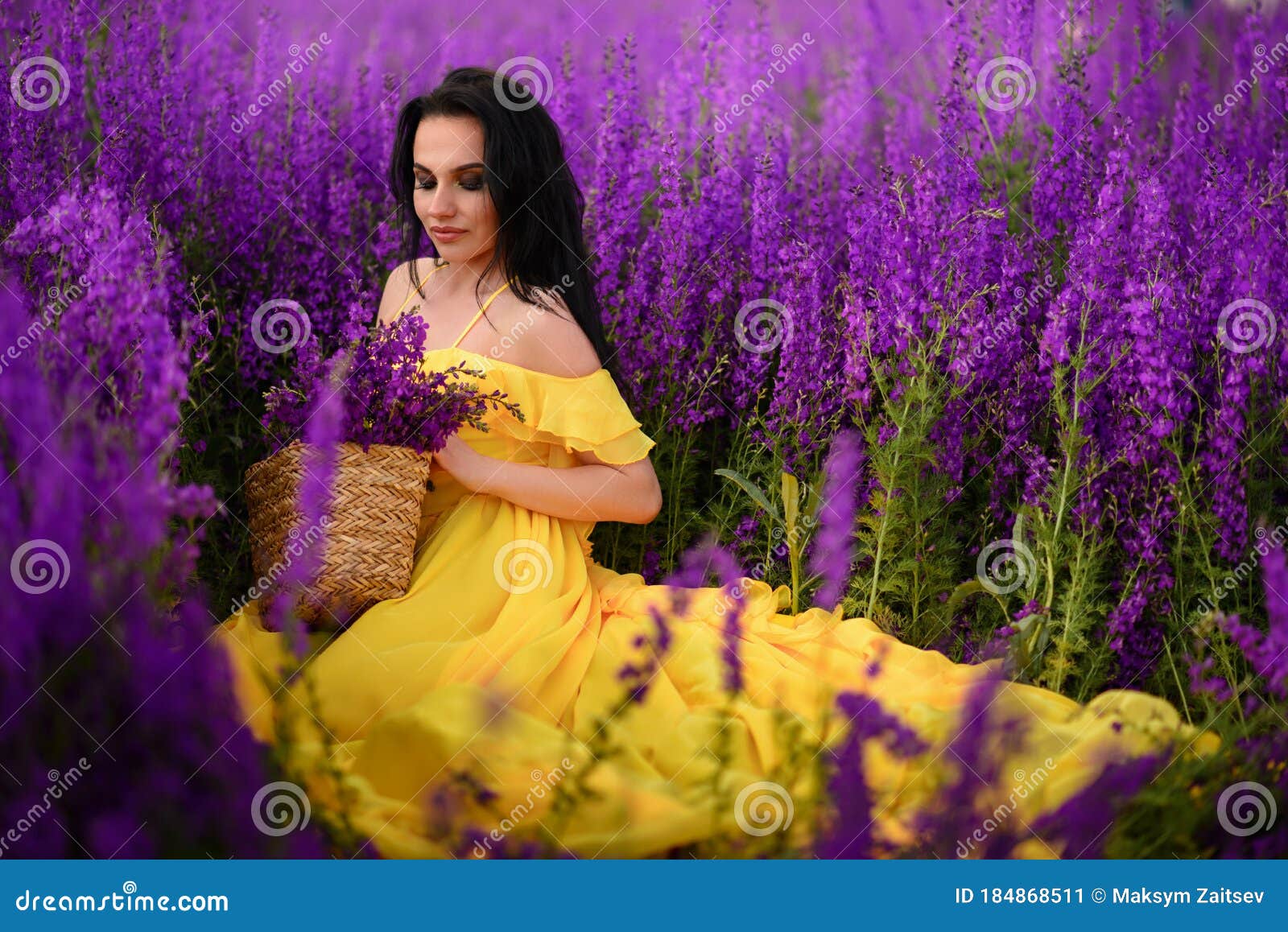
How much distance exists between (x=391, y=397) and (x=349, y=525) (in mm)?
236

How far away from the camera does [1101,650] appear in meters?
2.46

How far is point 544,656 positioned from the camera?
2.20m

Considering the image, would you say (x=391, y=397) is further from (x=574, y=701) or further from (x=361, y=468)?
(x=574, y=701)

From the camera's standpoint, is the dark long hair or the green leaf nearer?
the dark long hair

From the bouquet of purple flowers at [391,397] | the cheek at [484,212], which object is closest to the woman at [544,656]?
the cheek at [484,212]

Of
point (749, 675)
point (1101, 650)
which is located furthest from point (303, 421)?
point (1101, 650)

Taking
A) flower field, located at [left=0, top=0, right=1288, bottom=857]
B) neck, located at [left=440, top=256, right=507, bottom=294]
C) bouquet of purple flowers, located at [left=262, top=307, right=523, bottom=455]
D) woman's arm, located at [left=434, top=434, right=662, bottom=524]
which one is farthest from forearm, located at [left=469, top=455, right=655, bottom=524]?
neck, located at [left=440, top=256, right=507, bottom=294]

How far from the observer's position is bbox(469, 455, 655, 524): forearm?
240 cm

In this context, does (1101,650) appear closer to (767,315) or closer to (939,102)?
(767,315)

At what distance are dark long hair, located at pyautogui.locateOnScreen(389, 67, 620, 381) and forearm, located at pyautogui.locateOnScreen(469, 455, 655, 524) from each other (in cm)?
30

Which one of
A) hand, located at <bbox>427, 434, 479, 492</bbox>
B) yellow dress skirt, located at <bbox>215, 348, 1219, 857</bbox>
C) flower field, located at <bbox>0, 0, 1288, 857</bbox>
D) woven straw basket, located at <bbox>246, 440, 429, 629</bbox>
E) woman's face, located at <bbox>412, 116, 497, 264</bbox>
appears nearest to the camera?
flower field, located at <bbox>0, 0, 1288, 857</bbox>

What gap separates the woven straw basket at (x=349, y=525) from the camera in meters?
2.15

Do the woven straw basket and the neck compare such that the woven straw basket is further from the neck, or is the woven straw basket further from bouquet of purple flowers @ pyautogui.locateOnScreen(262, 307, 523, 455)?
the neck

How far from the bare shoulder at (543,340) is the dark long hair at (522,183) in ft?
0.09
